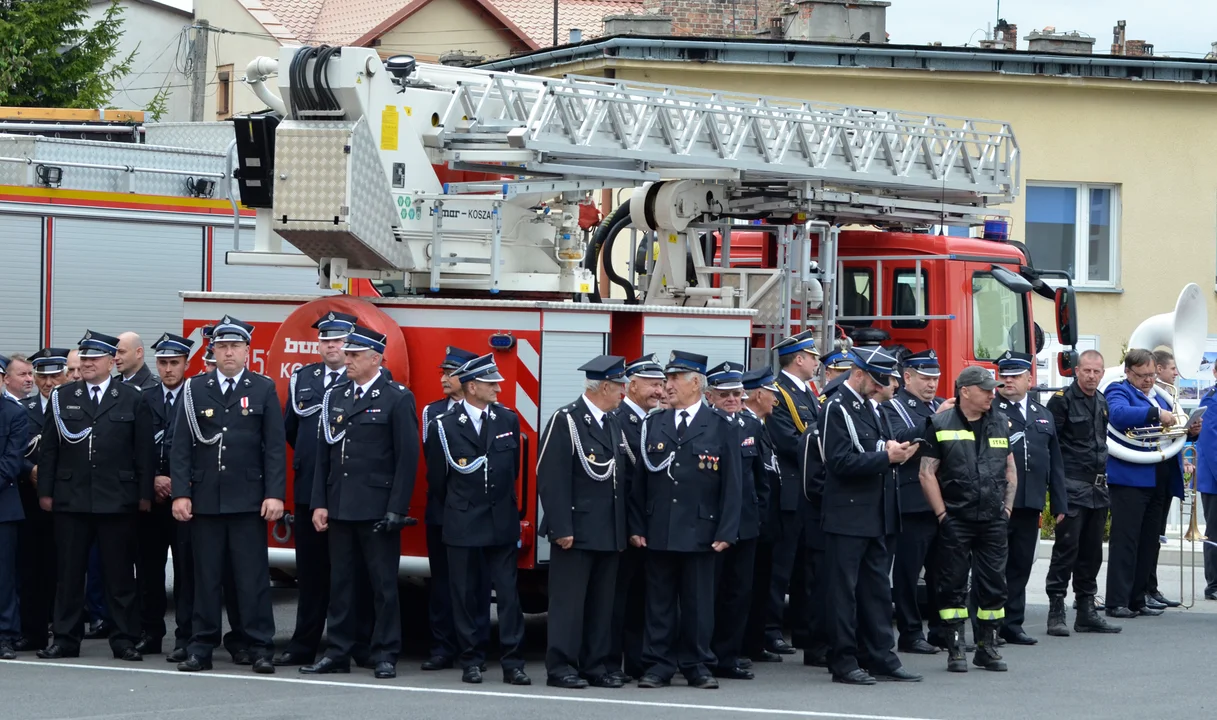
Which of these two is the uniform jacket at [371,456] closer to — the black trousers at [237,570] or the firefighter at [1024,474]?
the black trousers at [237,570]

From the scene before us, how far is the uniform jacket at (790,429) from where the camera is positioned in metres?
11.2

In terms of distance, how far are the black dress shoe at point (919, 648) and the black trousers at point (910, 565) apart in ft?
0.06

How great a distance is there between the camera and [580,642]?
33.2 feet

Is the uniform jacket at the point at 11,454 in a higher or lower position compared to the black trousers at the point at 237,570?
higher

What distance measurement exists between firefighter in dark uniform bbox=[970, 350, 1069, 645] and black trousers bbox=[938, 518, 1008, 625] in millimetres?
1010

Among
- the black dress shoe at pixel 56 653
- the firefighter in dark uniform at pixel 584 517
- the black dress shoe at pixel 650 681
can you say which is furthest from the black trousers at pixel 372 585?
the black dress shoe at pixel 56 653

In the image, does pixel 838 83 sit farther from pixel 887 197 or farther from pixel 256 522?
pixel 256 522

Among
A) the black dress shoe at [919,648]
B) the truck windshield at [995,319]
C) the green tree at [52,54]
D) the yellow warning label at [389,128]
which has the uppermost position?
the green tree at [52,54]

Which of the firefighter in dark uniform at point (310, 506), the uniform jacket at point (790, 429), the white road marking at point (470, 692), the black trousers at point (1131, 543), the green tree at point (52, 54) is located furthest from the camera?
the green tree at point (52, 54)

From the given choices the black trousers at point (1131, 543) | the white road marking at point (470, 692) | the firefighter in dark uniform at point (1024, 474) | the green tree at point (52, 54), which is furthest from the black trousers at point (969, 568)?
the green tree at point (52, 54)

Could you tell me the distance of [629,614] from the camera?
10.5 meters

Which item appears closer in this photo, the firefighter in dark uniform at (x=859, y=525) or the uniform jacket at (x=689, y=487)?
the uniform jacket at (x=689, y=487)

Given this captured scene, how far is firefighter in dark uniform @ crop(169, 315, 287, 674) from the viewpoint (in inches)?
406

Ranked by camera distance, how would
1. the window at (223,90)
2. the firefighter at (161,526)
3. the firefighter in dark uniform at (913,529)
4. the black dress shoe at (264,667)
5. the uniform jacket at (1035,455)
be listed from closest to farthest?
the black dress shoe at (264,667) → the firefighter at (161,526) → the firefighter in dark uniform at (913,529) → the uniform jacket at (1035,455) → the window at (223,90)
